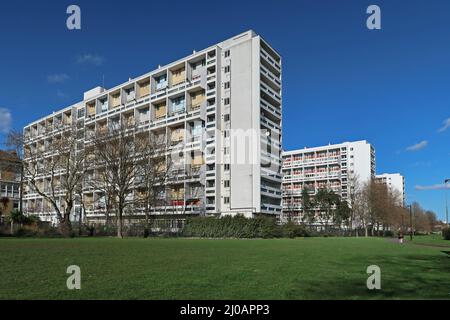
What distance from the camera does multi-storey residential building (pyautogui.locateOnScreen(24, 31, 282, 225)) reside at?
68.1 meters

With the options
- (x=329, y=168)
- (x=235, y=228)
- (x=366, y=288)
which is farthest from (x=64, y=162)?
(x=329, y=168)

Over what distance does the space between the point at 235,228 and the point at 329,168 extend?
269 ft

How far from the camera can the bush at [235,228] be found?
53.3m

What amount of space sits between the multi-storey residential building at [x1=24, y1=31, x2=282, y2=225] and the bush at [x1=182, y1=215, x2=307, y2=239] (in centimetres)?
1098

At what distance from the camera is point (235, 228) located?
53.5m

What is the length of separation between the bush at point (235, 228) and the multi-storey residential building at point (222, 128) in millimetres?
10977

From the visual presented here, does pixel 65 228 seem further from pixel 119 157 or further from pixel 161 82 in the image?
pixel 161 82

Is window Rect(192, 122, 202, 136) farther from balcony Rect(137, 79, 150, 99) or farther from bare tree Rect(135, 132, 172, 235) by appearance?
balcony Rect(137, 79, 150, 99)

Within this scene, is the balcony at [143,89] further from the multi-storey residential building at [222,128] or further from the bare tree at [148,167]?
the bare tree at [148,167]

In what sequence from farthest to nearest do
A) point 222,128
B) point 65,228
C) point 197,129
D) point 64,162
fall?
point 197,129
point 222,128
point 64,162
point 65,228

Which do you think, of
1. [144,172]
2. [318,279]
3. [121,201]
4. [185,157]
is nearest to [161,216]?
[185,157]

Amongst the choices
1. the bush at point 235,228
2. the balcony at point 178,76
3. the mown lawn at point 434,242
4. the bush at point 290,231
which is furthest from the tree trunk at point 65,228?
the mown lawn at point 434,242
